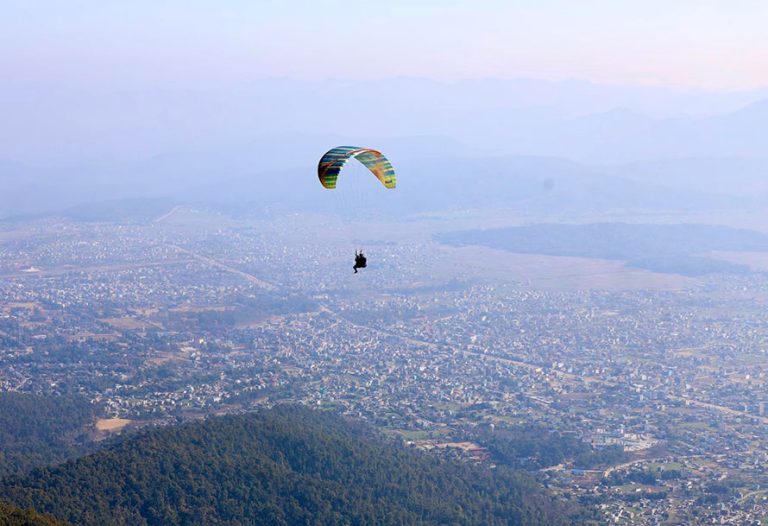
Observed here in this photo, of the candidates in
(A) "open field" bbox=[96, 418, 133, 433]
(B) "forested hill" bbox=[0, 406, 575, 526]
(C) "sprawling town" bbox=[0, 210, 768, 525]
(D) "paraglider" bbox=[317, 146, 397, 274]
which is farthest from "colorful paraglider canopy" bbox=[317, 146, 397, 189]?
(A) "open field" bbox=[96, 418, 133, 433]

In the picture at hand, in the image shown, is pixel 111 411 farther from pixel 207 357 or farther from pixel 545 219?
pixel 545 219

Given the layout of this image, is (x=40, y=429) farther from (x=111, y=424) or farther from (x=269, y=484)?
(x=269, y=484)

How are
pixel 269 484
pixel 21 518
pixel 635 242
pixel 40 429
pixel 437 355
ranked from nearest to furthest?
pixel 21 518
pixel 269 484
pixel 40 429
pixel 437 355
pixel 635 242

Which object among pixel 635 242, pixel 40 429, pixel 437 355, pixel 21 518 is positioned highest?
pixel 635 242

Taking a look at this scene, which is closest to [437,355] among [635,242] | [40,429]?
[40,429]

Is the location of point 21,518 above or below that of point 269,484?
above

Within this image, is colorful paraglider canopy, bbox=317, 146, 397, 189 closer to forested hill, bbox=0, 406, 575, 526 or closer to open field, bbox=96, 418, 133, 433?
forested hill, bbox=0, 406, 575, 526

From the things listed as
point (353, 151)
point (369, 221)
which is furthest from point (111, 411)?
point (369, 221)

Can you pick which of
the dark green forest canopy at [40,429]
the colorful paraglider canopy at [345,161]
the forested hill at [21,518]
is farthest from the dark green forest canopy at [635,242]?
the forested hill at [21,518]

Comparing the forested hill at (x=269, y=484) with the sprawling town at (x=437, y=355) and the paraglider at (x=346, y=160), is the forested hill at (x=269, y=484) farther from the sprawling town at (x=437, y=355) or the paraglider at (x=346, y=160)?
the paraglider at (x=346, y=160)
